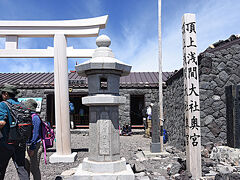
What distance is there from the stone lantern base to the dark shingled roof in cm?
849

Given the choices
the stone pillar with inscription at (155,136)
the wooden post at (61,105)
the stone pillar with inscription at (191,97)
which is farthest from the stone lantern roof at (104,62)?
the stone pillar with inscription at (155,136)

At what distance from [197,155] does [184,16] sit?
3035mm

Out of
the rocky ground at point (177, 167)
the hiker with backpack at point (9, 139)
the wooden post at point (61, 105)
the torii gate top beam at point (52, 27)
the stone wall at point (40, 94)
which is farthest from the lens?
the stone wall at point (40, 94)

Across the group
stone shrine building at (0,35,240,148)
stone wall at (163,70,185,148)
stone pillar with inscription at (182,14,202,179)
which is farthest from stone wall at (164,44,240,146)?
stone pillar with inscription at (182,14,202,179)

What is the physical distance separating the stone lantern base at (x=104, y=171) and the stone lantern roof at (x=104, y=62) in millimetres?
1715

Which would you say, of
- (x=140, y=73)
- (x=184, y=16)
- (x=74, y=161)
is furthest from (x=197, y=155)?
(x=140, y=73)

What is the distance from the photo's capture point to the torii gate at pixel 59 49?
5.90 meters

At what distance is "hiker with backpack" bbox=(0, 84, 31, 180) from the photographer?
2871 mm

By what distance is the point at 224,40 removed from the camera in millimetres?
6992

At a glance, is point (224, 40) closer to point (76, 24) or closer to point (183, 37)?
point (183, 37)

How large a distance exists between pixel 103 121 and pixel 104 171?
0.88 meters

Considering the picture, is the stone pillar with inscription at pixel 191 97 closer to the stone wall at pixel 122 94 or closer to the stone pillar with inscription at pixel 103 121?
the stone pillar with inscription at pixel 103 121

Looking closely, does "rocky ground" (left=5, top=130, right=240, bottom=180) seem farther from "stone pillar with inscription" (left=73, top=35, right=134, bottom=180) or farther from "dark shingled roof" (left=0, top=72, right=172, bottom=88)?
"dark shingled roof" (left=0, top=72, right=172, bottom=88)

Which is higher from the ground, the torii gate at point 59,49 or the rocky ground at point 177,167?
the torii gate at point 59,49
